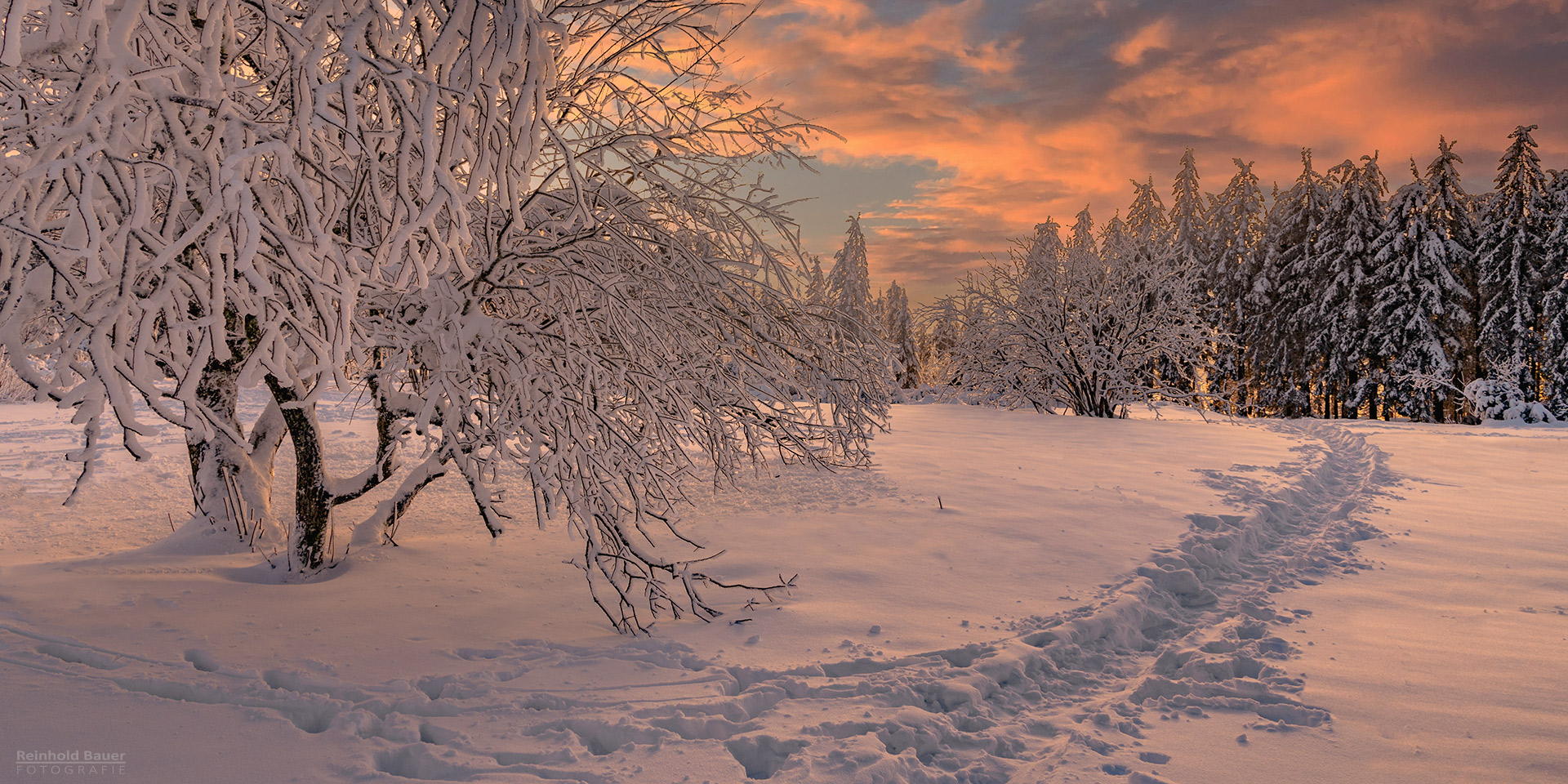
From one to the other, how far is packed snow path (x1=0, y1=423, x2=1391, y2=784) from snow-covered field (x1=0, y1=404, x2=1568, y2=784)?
0.05 ft

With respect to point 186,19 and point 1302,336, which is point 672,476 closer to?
point 186,19

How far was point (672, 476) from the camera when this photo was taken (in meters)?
4.67

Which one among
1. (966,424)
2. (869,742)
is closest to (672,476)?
(869,742)

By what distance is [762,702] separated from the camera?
Answer: 369 cm

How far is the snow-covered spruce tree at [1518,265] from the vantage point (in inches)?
1041

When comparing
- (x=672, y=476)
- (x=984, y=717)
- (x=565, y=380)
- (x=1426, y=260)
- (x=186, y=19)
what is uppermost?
(x=1426, y=260)

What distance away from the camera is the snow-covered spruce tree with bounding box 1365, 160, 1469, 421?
27125 mm

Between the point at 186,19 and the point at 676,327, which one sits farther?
the point at 676,327

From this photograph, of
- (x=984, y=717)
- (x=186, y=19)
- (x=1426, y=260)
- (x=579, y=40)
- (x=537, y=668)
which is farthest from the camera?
(x=1426, y=260)

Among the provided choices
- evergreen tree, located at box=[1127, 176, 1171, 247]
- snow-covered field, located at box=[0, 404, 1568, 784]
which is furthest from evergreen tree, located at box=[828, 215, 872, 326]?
snow-covered field, located at box=[0, 404, 1568, 784]

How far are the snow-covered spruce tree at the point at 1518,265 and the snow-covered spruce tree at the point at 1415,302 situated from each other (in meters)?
0.96

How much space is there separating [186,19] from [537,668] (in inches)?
127

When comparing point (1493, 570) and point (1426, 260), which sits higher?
point (1426, 260)

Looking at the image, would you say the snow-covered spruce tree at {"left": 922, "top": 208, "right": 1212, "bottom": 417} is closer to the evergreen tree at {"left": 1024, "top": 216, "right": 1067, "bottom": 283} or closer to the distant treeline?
the evergreen tree at {"left": 1024, "top": 216, "right": 1067, "bottom": 283}
